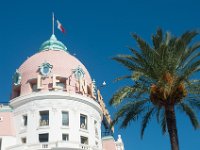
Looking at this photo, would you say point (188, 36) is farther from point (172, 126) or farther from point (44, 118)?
point (44, 118)

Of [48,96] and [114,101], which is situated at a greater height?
[48,96]

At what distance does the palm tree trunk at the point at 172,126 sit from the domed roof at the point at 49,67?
26835 millimetres

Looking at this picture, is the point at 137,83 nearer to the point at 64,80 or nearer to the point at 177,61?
the point at 177,61

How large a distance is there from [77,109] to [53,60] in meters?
7.11

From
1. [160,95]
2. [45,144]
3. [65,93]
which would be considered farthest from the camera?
[65,93]

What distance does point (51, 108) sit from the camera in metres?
51.3

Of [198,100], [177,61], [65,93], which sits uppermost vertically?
[65,93]

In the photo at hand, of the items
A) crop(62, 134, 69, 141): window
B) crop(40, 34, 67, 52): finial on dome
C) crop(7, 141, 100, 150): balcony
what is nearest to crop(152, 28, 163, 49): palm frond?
crop(7, 141, 100, 150): balcony

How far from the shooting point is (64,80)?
177 feet

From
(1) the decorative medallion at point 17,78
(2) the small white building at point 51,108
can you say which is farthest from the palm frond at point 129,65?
(1) the decorative medallion at point 17,78

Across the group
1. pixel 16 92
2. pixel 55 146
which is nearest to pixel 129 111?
pixel 55 146

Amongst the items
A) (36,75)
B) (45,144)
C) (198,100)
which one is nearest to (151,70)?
(198,100)

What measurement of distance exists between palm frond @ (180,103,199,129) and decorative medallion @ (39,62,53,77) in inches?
1065

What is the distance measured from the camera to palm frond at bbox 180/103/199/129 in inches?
1131
